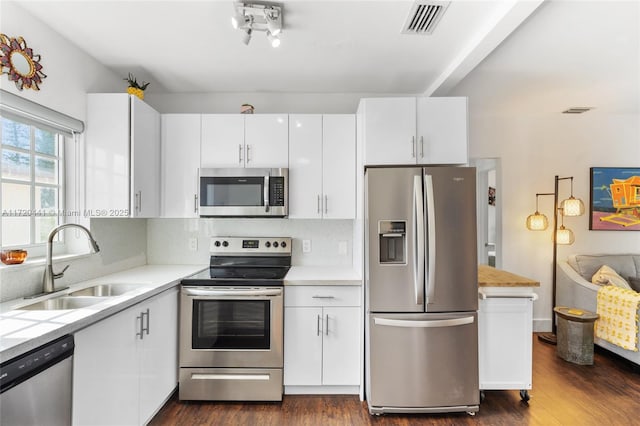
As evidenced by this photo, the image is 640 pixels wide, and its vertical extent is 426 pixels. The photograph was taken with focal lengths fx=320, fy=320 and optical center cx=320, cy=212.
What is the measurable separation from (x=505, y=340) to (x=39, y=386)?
266 centimetres

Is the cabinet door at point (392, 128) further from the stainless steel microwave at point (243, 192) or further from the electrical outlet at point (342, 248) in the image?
the electrical outlet at point (342, 248)

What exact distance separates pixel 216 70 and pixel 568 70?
2860 mm

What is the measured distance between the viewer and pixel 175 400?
2.37 metres

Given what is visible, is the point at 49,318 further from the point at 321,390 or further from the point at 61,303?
the point at 321,390

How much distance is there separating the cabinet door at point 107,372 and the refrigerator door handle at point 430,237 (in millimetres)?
1815

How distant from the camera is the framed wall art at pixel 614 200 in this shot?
12.4 ft

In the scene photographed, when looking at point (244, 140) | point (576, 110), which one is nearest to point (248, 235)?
point (244, 140)

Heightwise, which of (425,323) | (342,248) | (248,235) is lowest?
(425,323)

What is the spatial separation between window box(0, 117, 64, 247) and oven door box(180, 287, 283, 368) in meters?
0.99

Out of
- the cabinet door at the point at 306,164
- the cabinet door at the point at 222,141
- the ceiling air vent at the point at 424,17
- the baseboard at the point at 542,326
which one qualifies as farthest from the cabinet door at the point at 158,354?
the baseboard at the point at 542,326

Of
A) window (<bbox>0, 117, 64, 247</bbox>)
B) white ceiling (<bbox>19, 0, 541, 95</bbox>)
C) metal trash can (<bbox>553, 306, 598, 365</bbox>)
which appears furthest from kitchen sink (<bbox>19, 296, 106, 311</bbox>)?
metal trash can (<bbox>553, 306, 598, 365</bbox>)

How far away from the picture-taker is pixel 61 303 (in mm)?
1834

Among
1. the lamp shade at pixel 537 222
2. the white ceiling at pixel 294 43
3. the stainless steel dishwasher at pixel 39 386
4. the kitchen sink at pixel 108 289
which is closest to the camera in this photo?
the stainless steel dishwasher at pixel 39 386

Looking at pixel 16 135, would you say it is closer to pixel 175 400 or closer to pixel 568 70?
pixel 175 400
